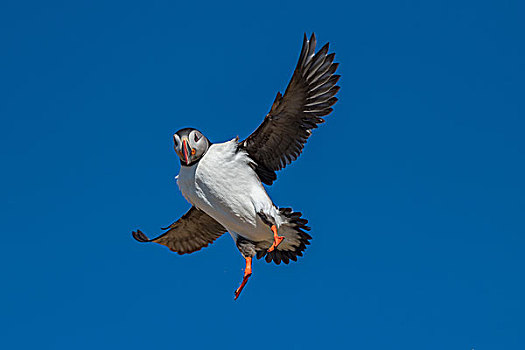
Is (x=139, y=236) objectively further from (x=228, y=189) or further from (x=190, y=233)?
(x=228, y=189)

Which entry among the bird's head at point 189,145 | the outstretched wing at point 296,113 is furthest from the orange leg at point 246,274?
the bird's head at point 189,145

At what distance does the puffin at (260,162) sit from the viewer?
39.9 ft

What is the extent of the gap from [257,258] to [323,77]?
11.5 feet

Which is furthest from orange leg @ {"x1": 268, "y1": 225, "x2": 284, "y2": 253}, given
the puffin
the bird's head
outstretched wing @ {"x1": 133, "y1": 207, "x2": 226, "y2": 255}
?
outstretched wing @ {"x1": 133, "y1": 207, "x2": 226, "y2": 255}

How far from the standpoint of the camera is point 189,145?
1217 centimetres

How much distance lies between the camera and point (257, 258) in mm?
13617

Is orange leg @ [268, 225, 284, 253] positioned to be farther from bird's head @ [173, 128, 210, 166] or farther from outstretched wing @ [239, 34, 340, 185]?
bird's head @ [173, 128, 210, 166]

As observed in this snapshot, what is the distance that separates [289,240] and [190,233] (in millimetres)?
2472

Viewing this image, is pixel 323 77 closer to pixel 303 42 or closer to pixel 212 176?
pixel 303 42

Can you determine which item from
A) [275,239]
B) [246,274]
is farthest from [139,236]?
[275,239]

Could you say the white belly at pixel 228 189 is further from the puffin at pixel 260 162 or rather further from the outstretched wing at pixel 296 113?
the outstretched wing at pixel 296 113

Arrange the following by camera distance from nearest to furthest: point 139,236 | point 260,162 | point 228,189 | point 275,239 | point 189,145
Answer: point 189,145
point 228,189
point 275,239
point 260,162
point 139,236

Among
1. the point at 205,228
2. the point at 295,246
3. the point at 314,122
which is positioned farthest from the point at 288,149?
the point at 205,228

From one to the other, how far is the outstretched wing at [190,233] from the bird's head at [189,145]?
7.95ft
